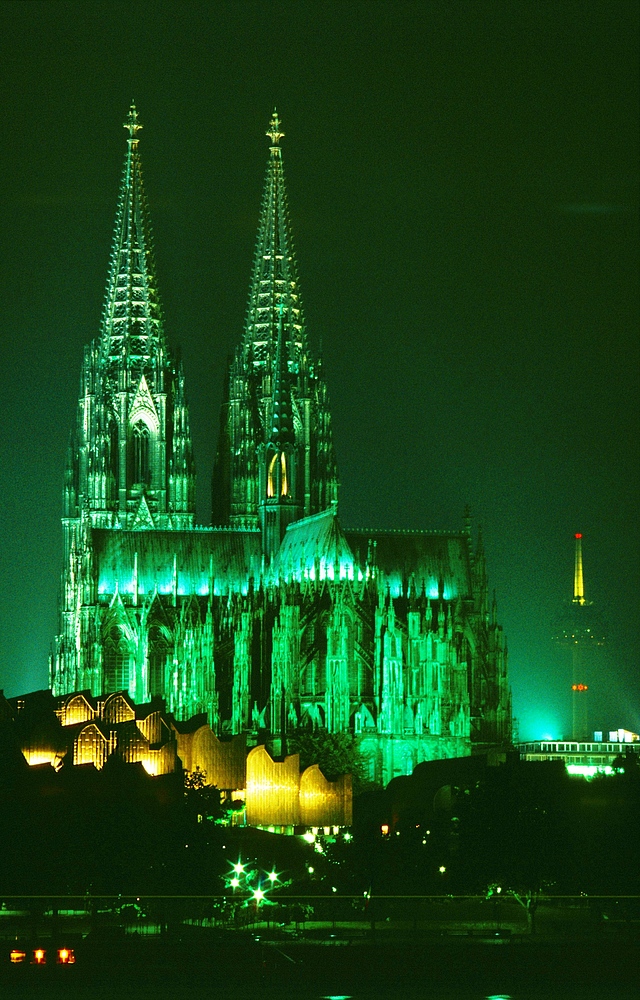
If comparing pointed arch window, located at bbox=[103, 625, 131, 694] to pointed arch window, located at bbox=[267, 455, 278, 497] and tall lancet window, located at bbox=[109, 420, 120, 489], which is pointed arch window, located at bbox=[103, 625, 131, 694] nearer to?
pointed arch window, located at bbox=[267, 455, 278, 497]

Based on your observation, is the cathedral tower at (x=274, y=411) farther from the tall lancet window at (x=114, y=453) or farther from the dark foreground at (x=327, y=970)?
the dark foreground at (x=327, y=970)

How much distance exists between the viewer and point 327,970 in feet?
234

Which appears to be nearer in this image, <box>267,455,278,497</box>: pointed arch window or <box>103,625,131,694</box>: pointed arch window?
<box>103,625,131,694</box>: pointed arch window

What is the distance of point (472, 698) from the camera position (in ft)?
449

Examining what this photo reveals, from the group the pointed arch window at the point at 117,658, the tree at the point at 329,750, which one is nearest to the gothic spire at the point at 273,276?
the pointed arch window at the point at 117,658

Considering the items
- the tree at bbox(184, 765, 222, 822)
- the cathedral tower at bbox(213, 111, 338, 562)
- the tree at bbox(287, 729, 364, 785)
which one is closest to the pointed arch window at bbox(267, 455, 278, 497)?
the cathedral tower at bbox(213, 111, 338, 562)

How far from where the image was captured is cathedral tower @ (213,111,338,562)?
490 ft

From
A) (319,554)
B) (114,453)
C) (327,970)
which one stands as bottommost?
(327,970)

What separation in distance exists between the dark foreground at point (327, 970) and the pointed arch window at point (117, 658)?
63.3 m

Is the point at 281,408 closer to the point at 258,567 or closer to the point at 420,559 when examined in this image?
the point at 258,567

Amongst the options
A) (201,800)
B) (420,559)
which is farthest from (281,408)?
(201,800)

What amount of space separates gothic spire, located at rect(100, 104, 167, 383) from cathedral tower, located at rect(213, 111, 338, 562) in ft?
18.8

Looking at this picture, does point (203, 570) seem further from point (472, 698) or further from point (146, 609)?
point (472, 698)

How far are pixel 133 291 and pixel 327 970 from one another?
89490mm
